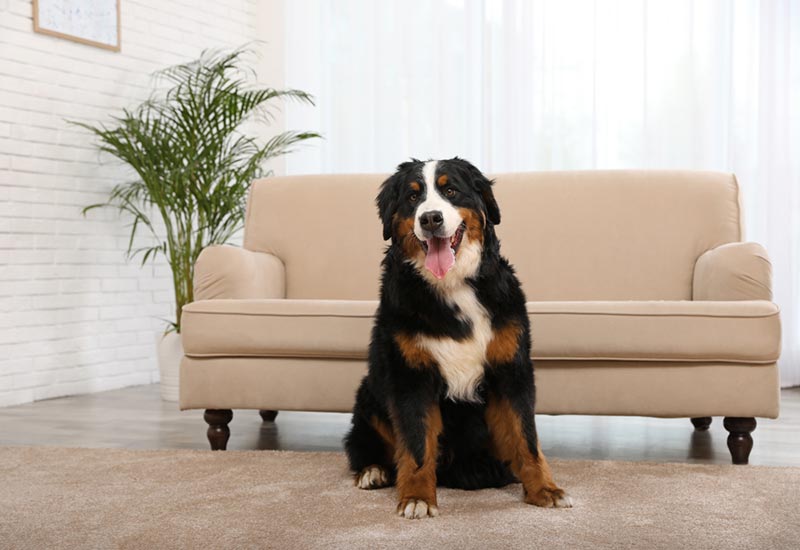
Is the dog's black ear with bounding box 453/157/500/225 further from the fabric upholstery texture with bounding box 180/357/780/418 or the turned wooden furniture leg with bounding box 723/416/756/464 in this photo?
the turned wooden furniture leg with bounding box 723/416/756/464

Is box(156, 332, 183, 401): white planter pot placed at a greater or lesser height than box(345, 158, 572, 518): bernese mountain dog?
lesser

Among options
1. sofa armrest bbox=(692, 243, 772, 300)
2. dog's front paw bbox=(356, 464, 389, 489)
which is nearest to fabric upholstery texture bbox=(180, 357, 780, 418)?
sofa armrest bbox=(692, 243, 772, 300)

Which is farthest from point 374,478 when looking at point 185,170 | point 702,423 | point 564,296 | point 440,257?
point 185,170

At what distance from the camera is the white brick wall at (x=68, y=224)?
430cm

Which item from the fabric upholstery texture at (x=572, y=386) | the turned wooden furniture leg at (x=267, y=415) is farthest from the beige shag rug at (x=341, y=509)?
the turned wooden furniture leg at (x=267, y=415)

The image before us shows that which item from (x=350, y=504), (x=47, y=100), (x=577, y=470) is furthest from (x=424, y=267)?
(x=47, y=100)

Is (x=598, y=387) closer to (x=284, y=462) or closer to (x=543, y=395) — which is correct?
(x=543, y=395)

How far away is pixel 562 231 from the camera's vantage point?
3.50m

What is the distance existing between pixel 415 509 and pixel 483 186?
0.80 m

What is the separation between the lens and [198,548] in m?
1.92

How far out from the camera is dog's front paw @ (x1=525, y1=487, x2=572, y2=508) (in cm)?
216

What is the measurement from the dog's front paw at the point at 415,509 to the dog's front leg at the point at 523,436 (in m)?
0.25

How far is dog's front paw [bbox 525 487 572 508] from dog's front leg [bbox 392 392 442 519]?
0.24m

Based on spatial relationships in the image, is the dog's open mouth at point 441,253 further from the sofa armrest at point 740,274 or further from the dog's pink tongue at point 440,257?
the sofa armrest at point 740,274
